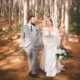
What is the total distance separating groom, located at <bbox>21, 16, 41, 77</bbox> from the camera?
28.6 ft

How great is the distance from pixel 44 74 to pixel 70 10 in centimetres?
1369

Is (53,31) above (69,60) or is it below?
above

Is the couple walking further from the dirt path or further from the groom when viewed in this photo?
the dirt path

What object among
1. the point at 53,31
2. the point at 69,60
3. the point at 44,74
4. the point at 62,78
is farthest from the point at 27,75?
the point at 69,60

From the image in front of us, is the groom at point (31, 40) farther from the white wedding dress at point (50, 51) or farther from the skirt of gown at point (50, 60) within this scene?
the skirt of gown at point (50, 60)

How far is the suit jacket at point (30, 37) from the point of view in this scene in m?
8.70

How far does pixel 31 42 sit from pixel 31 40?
7cm

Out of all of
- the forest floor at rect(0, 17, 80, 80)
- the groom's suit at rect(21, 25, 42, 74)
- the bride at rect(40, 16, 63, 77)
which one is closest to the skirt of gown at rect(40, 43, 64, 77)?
the bride at rect(40, 16, 63, 77)

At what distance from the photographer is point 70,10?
22.5 meters

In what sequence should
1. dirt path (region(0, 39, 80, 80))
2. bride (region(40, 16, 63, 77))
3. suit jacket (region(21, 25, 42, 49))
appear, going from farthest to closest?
1. dirt path (region(0, 39, 80, 80))
2. bride (region(40, 16, 63, 77))
3. suit jacket (region(21, 25, 42, 49))

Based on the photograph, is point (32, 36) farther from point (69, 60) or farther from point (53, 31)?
point (69, 60)

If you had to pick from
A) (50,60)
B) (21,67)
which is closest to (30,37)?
(50,60)

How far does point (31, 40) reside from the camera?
8750mm

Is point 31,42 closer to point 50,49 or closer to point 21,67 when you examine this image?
point 50,49
